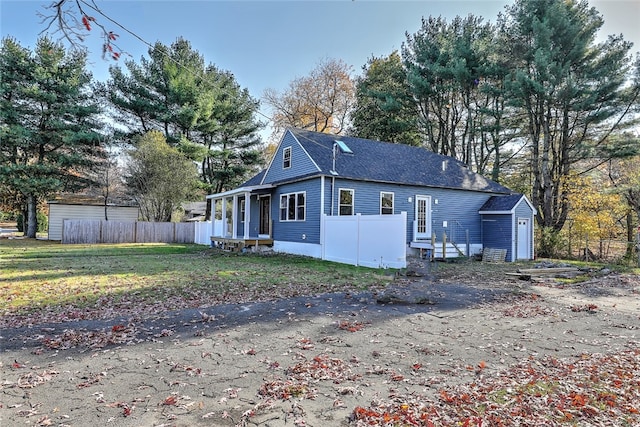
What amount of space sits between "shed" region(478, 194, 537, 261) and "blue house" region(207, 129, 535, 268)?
0.16 ft

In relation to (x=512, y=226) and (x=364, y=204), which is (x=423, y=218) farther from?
(x=512, y=226)

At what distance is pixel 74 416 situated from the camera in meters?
2.86

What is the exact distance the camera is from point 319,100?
111 feet

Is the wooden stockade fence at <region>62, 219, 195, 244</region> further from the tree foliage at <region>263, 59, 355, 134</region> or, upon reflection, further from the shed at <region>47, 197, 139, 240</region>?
the tree foliage at <region>263, 59, 355, 134</region>

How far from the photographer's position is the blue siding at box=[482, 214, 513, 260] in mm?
17641

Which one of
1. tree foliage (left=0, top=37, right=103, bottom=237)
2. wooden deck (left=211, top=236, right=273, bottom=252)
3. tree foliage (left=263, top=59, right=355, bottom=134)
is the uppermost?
tree foliage (left=263, top=59, right=355, bottom=134)

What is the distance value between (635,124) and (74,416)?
27.2 meters

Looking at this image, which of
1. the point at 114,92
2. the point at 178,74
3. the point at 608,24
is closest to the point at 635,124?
the point at 608,24

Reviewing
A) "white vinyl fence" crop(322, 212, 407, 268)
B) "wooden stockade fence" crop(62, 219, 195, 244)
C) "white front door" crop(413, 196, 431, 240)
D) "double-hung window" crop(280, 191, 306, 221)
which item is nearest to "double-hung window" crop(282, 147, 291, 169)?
"double-hung window" crop(280, 191, 306, 221)

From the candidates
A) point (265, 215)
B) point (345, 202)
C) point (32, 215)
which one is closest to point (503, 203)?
point (345, 202)

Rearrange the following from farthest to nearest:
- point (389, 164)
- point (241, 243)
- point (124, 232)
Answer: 1. point (124, 232)
2. point (389, 164)
3. point (241, 243)

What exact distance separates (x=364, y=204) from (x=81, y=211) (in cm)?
2131

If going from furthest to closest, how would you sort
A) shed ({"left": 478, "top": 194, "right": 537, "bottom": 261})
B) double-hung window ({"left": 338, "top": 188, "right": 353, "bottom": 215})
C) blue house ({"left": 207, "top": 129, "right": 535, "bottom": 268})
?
shed ({"left": 478, "top": 194, "right": 537, "bottom": 261}) → double-hung window ({"left": 338, "top": 188, "right": 353, "bottom": 215}) → blue house ({"left": 207, "top": 129, "right": 535, "bottom": 268})

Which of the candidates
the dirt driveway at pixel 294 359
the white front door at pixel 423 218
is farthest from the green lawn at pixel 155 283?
the white front door at pixel 423 218
